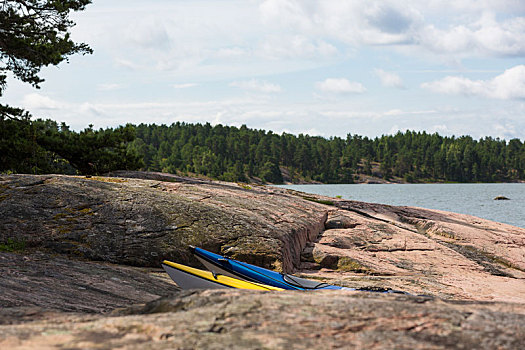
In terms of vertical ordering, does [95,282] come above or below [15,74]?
below

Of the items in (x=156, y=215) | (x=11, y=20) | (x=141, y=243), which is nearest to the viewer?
(x=141, y=243)

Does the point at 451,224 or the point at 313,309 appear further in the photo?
the point at 451,224

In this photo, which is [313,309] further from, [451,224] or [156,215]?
[451,224]

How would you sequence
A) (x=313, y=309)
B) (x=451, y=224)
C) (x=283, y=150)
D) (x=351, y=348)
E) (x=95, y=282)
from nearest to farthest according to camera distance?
(x=351, y=348) → (x=313, y=309) → (x=95, y=282) → (x=451, y=224) → (x=283, y=150)

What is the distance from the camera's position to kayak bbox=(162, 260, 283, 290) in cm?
681

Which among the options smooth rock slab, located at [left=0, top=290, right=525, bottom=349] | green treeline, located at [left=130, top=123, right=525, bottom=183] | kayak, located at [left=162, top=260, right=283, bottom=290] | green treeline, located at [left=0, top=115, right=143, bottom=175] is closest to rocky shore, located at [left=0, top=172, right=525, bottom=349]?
smooth rock slab, located at [left=0, top=290, right=525, bottom=349]

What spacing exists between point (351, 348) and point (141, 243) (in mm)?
7233

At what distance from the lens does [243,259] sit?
980 cm

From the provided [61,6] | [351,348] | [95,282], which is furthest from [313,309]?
[61,6]

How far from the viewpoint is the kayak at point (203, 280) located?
6.81 meters

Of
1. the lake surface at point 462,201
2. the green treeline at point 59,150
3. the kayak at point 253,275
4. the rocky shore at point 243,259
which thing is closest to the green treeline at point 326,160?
the lake surface at point 462,201

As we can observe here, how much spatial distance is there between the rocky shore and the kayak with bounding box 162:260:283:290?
0.69 m

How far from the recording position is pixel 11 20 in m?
18.2

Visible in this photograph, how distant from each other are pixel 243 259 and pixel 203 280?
2928 mm
